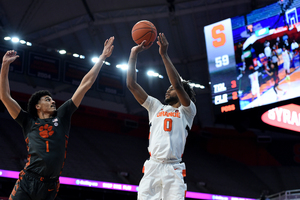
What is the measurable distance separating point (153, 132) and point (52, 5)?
12.3 meters

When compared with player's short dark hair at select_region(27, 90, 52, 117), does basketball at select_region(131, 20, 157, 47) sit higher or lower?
higher

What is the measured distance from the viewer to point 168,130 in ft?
12.3

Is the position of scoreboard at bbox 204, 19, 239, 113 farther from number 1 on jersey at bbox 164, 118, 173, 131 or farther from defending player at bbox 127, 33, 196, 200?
number 1 on jersey at bbox 164, 118, 173, 131

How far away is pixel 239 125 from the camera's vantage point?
35.4 ft

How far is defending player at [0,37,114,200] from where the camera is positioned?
9.90 feet

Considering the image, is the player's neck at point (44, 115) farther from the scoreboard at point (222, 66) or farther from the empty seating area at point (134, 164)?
the empty seating area at point (134, 164)

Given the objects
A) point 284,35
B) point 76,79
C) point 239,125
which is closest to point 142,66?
point 76,79

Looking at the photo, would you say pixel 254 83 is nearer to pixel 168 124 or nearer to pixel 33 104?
pixel 168 124

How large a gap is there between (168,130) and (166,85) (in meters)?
16.9

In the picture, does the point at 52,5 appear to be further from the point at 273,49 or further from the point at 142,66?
the point at 273,49

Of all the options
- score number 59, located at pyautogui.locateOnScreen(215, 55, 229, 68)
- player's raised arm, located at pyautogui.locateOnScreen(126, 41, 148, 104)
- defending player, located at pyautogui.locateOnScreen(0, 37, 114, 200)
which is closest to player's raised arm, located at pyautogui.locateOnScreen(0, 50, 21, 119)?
defending player, located at pyautogui.locateOnScreen(0, 37, 114, 200)

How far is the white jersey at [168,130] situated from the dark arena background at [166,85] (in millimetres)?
5937

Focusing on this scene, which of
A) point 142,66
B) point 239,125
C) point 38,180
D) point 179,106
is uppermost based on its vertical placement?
point 142,66

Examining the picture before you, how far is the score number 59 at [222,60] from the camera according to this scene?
1038 centimetres
